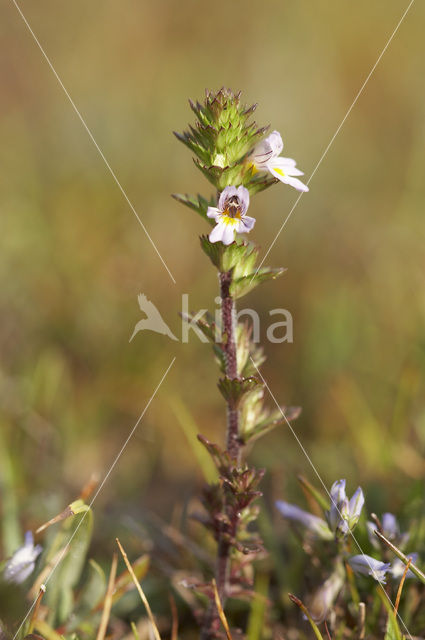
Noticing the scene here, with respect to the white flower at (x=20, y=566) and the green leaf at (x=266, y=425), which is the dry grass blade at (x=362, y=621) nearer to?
the green leaf at (x=266, y=425)

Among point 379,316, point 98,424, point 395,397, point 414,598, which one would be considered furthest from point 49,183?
point 414,598

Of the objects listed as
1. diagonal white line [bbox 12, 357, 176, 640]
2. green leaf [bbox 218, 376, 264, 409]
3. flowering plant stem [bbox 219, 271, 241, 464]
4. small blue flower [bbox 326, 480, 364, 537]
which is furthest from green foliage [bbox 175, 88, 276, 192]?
diagonal white line [bbox 12, 357, 176, 640]

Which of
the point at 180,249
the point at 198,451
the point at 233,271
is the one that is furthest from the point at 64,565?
the point at 180,249

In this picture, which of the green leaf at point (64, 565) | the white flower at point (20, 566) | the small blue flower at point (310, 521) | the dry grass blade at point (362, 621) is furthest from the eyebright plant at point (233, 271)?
the white flower at point (20, 566)

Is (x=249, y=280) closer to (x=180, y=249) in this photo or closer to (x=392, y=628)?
(x=392, y=628)

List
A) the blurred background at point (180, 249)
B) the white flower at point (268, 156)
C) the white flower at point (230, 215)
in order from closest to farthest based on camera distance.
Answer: the white flower at point (230, 215) → the white flower at point (268, 156) → the blurred background at point (180, 249)

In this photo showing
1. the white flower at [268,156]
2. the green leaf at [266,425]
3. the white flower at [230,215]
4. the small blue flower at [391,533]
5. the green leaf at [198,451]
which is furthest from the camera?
the green leaf at [198,451]
